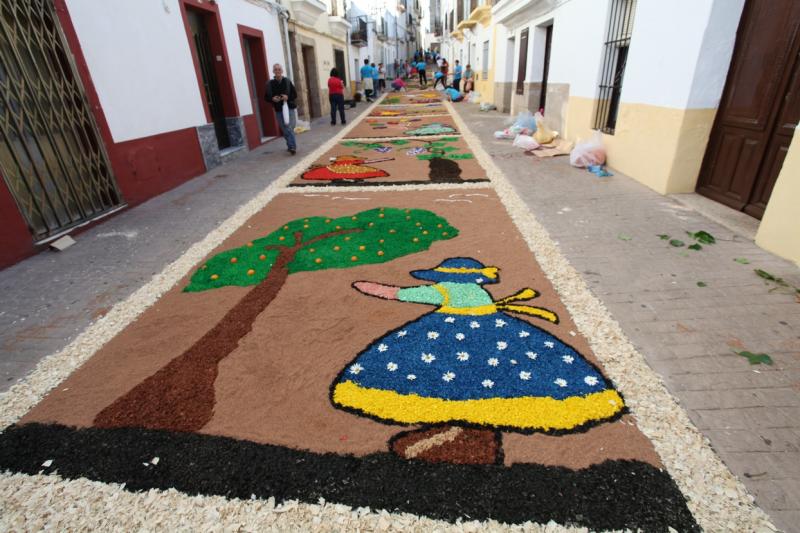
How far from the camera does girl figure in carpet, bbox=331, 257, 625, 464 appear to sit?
2051 mm

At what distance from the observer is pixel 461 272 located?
3613 mm

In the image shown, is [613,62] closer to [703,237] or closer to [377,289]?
[703,237]

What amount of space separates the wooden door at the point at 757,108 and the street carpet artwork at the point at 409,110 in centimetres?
1103

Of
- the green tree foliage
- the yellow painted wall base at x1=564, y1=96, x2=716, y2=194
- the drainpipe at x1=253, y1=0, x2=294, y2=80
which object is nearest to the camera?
the green tree foliage

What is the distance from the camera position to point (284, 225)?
494 cm

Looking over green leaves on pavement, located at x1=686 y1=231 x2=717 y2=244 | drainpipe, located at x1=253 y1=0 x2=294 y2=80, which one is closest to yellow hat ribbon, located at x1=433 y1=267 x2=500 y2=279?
green leaves on pavement, located at x1=686 y1=231 x2=717 y2=244

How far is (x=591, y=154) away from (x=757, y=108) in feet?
8.49

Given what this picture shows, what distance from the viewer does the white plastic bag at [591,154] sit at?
6977mm

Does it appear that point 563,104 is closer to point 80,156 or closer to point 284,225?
point 284,225

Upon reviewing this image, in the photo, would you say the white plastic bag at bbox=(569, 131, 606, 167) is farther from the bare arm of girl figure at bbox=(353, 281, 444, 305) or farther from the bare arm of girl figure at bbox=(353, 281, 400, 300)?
the bare arm of girl figure at bbox=(353, 281, 400, 300)

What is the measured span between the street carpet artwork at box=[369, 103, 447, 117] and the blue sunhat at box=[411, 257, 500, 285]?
40.1 ft

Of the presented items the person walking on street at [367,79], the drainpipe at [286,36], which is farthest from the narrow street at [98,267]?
the person walking on street at [367,79]

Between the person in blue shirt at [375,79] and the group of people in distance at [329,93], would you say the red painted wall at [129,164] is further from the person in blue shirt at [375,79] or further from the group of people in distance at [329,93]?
the person in blue shirt at [375,79]

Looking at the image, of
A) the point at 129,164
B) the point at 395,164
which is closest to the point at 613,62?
the point at 395,164
